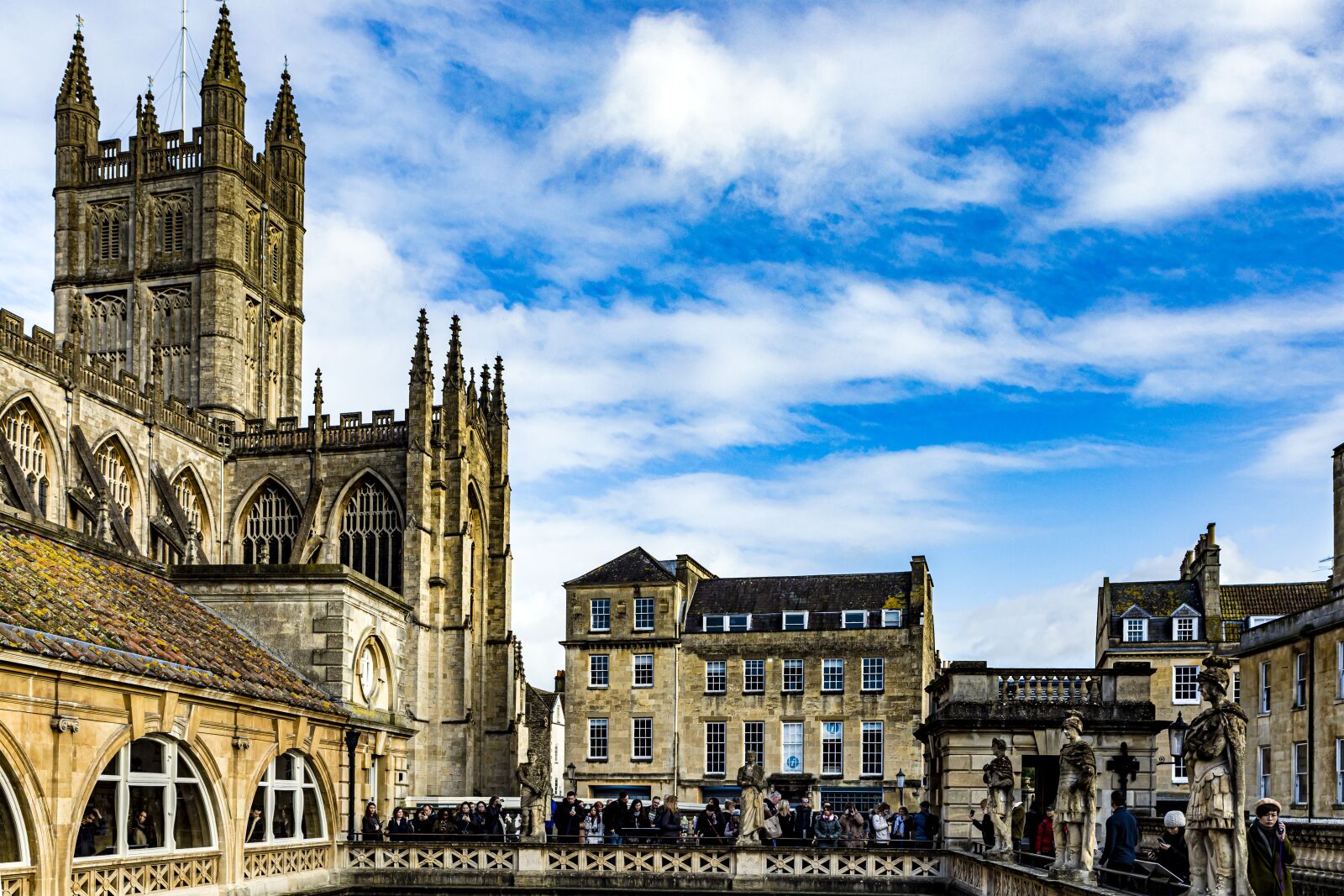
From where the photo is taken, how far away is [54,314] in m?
65.1

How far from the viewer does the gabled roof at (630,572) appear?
59.8 metres

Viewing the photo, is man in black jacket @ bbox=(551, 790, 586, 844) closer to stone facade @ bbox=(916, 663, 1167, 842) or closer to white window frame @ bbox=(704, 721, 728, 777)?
stone facade @ bbox=(916, 663, 1167, 842)

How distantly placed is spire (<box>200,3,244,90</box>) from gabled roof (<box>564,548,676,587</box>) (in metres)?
27.5

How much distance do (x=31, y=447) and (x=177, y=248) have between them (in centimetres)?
2115

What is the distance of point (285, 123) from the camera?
73562 mm

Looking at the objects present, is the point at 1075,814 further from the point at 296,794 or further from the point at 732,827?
the point at 296,794

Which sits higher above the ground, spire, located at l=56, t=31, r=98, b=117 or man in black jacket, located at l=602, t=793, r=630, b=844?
spire, located at l=56, t=31, r=98, b=117

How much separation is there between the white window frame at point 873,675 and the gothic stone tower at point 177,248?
28.0m

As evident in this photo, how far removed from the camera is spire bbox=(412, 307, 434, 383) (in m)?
55.8

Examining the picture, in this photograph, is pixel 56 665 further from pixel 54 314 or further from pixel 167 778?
pixel 54 314

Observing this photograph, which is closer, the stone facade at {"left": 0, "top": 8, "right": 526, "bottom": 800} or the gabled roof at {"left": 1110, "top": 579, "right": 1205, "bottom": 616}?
the stone facade at {"left": 0, "top": 8, "right": 526, "bottom": 800}

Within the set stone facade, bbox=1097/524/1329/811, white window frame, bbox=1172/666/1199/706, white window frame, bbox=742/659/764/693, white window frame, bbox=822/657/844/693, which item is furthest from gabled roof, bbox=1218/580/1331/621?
white window frame, bbox=742/659/764/693

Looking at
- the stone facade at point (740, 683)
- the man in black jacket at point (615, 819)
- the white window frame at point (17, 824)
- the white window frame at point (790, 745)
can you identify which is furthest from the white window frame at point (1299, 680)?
the white window frame at point (17, 824)

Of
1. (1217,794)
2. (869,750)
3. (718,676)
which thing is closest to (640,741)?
(718,676)
